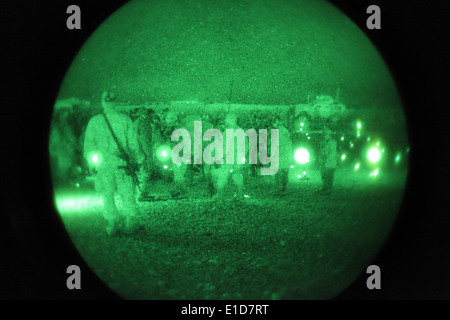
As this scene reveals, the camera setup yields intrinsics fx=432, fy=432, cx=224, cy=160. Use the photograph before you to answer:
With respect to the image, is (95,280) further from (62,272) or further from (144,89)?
(144,89)

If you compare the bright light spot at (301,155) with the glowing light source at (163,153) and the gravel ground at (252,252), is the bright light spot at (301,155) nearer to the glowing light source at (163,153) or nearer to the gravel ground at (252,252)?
the gravel ground at (252,252)

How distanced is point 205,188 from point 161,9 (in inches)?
32.6

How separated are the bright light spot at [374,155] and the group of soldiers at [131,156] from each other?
16cm

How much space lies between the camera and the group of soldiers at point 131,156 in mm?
1832

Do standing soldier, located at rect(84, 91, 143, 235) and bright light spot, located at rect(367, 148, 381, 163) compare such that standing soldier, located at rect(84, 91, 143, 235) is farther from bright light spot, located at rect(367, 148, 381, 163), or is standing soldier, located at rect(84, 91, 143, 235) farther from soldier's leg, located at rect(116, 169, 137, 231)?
bright light spot, located at rect(367, 148, 381, 163)

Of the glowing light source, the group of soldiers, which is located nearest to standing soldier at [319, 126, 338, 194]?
the group of soldiers

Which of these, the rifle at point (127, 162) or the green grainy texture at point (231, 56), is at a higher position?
the green grainy texture at point (231, 56)

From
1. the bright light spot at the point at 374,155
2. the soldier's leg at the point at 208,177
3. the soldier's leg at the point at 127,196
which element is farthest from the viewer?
the soldier's leg at the point at 208,177

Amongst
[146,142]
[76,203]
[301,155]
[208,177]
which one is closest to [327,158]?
[301,155]

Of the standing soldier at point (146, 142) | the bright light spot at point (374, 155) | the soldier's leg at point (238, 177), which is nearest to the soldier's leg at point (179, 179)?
the standing soldier at point (146, 142)

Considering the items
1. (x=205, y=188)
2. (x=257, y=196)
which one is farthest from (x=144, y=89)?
(x=257, y=196)

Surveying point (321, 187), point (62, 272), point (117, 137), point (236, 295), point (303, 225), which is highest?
point (117, 137)

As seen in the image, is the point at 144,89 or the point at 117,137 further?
the point at 144,89

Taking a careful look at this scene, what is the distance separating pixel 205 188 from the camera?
6.70 ft
